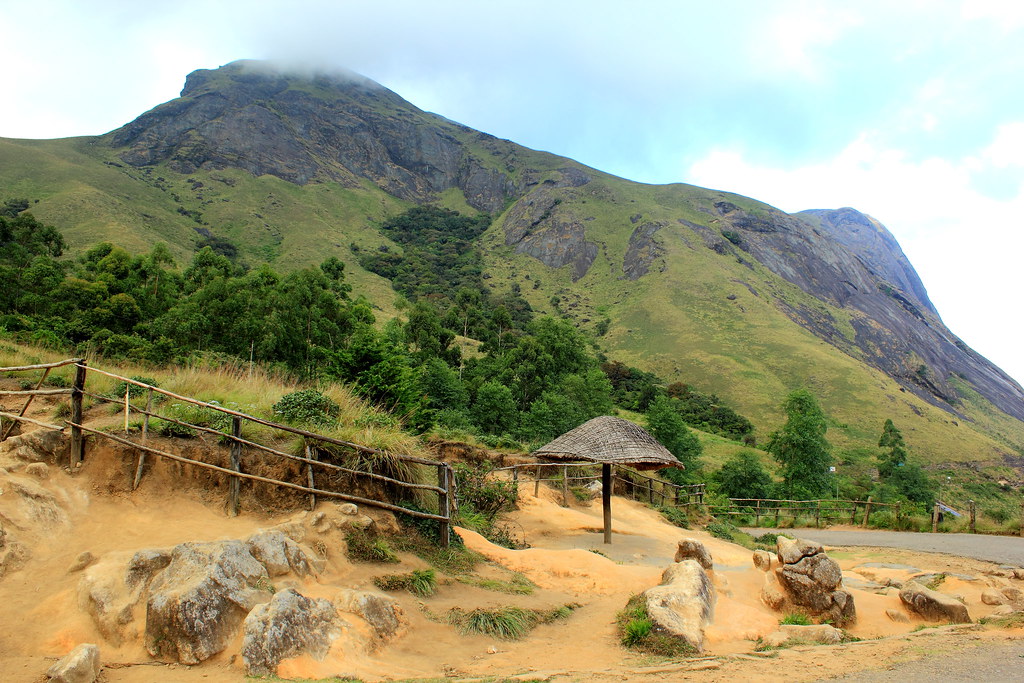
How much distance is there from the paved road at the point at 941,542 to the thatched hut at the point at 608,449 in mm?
7849

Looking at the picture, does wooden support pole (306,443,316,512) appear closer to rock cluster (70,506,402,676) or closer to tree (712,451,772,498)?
rock cluster (70,506,402,676)

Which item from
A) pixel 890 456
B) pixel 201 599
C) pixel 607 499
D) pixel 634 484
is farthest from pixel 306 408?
pixel 890 456

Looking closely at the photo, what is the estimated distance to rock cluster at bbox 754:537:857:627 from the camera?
8.19 m

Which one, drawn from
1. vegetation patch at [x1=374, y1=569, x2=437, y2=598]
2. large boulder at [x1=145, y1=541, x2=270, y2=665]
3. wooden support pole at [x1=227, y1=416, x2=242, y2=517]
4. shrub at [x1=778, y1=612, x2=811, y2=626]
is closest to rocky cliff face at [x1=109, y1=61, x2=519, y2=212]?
wooden support pole at [x1=227, y1=416, x2=242, y2=517]

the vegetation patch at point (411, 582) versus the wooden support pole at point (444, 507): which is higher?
the wooden support pole at point (444, 507)

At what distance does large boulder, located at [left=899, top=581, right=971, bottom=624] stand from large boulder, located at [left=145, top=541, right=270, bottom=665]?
29.8 ft

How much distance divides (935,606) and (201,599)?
9.69m

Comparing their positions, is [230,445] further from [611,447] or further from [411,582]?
[611,447]

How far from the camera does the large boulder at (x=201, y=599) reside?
468cm

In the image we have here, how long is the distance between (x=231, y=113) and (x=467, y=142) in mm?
66482

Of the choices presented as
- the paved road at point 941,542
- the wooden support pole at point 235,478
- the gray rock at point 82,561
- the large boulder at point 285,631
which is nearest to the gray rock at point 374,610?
the large boulder at point 285,631

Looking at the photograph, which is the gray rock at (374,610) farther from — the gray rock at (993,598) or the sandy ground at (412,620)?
the gray rock at (993,598)

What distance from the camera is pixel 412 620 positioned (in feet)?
19.8

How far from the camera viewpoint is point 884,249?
196 m
